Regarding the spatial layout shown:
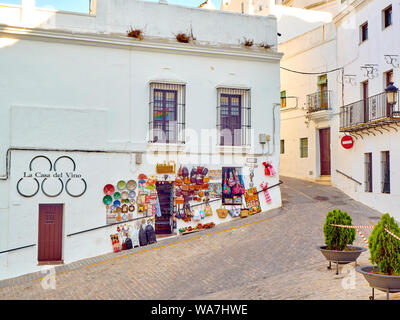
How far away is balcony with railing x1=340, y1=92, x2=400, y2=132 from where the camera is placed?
616 inches

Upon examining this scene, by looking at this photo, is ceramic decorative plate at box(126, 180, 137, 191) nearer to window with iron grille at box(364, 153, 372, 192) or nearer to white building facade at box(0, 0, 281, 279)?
→ white building facade at box(0, 0, 281, 279)

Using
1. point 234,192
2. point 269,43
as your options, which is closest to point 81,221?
point 234,192

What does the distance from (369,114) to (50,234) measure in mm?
11737

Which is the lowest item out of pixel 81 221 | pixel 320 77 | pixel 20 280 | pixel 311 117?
pixel 20 280

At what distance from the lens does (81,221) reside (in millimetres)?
14727

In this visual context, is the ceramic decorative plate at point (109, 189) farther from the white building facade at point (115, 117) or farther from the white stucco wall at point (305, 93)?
the white stucco wall at point (305, 93)

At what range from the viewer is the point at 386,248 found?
7.89 meters

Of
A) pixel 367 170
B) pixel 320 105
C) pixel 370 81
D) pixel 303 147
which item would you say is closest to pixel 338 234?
pixel 367 170

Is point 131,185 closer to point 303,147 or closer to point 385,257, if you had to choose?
point 385,257

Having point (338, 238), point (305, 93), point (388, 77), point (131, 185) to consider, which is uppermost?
point (305, 93)

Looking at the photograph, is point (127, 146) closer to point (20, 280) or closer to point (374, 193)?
point (20, 280)

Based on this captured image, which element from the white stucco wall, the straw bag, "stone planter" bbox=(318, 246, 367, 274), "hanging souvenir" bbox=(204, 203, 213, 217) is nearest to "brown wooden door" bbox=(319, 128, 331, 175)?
the white stucco wall

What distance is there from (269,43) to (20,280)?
450 inches
